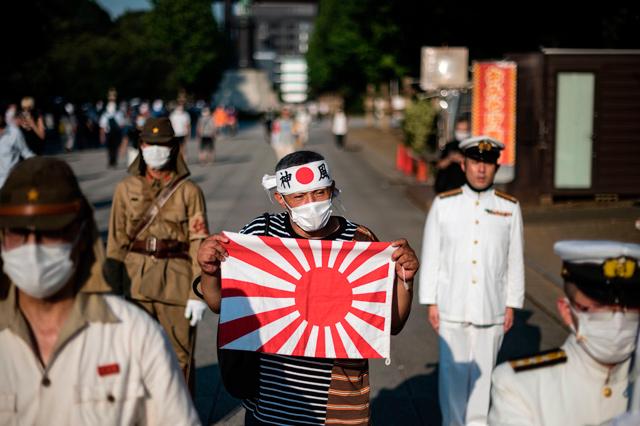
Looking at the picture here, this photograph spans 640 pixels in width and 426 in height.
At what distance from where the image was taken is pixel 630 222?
589 inches

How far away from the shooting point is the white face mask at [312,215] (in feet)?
12.9

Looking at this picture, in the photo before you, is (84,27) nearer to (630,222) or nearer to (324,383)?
(630,222)

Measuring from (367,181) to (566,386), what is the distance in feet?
73.6

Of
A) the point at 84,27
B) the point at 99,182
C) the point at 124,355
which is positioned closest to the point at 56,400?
the point at 124,355

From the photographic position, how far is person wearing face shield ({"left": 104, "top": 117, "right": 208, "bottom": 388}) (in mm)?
5504

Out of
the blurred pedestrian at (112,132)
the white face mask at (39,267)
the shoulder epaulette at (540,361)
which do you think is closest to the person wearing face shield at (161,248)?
the shoulder epaulette at (540,361)

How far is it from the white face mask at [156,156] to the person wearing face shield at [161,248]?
0.02 metres

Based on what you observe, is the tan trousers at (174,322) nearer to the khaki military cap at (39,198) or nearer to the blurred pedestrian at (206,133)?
the khaki military cap at (39,198)

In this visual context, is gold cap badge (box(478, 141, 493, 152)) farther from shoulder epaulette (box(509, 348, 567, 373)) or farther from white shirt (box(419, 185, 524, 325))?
shoulder epaulette (box(509, 348, 567, 373))

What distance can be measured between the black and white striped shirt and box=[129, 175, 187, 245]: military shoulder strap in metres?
1.87

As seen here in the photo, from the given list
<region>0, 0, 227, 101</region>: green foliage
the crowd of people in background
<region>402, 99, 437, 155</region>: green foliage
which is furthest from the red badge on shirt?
<region>0, 0, 227, 101</region>: green foliage

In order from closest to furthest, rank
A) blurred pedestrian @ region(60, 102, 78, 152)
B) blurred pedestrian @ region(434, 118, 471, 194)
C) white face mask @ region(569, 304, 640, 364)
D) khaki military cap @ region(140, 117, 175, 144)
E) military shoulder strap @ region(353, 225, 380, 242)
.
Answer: white face mask @ region(569, 304, 640, 364)
military shoulder strap @ region(353, 225, 380, 242)
khaki military cap @ region(140, 117, 175, 144)
blurred pedestrian @ region(434, 118, 471, 194)
blurred pedestrian @ region(60, 102, 78, 152)

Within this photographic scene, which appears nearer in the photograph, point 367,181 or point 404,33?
point 367,181

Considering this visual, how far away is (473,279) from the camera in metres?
5.79
